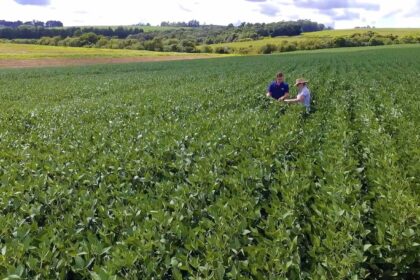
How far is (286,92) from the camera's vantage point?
12.3m

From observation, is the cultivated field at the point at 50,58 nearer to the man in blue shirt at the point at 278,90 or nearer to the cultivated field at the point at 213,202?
the man in blue shirt at the point at 278,90

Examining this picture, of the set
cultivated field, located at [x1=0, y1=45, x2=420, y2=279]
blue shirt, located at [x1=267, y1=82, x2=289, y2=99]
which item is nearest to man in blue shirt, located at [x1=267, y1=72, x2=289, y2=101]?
blue shirt, located at [x1=267, y1=82, x2=289, y2=99]

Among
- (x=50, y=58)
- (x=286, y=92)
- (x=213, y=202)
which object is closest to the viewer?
(x=213, y=202)

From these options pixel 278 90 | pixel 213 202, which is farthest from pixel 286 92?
pixel 213 202

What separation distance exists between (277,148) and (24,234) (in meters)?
4.44

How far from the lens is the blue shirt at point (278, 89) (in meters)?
12.3

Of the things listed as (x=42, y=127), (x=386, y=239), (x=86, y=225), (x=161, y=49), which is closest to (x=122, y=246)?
(x=86, y=225)

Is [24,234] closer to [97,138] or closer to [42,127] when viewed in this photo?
[97,138]

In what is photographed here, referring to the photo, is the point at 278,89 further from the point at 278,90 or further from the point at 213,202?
the point at 213,202

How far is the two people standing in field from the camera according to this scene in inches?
447

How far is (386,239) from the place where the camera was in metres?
4.12

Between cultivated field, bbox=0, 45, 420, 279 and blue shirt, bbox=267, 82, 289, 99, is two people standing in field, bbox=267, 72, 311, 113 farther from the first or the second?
cultivated field, bbox=0, 45, 420, 279

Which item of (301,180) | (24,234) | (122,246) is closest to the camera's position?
(122,246)

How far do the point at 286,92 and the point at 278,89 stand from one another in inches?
9.9
